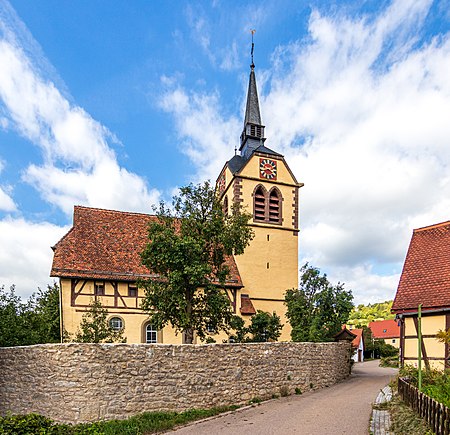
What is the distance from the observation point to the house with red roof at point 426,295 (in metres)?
14.5

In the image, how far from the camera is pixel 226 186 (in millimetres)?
28172

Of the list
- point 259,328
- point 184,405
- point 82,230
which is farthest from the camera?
point 82,230

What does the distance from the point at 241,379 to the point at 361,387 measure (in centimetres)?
609

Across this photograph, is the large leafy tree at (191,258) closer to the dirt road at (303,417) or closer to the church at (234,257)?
the church at (234,257)

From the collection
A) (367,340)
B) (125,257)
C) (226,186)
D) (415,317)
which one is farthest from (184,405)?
(367,340)

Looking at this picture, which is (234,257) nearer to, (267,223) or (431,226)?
(267,223)

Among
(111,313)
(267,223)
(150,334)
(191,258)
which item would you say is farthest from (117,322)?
(267,223)

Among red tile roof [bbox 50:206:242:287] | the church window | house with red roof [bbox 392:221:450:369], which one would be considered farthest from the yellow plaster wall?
house with red roof [bbox 392:221:450:369]

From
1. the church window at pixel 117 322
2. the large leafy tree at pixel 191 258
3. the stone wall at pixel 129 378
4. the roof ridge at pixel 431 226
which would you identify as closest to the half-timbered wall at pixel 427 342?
the roof ridge at pixel 431 226

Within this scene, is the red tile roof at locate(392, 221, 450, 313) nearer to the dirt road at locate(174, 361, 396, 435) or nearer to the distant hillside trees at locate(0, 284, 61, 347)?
the dirt road at locate(174, 361, 396, 435)

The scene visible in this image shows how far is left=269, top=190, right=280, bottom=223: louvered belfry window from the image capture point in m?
27.0

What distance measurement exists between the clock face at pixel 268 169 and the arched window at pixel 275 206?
978 mm

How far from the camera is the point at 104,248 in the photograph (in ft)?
71.6

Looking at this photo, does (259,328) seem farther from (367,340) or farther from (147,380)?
(367,340)
